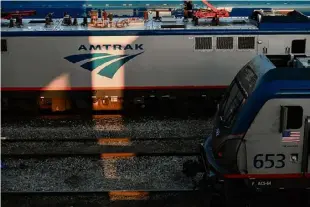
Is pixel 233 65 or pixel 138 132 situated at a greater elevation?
pixel 233 65

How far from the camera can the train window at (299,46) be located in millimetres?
15414

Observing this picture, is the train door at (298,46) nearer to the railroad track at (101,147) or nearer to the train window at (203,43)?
the train window at (203,43)

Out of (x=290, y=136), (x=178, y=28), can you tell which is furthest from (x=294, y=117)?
(x=178, y=28)

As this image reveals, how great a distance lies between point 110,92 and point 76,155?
117 inches

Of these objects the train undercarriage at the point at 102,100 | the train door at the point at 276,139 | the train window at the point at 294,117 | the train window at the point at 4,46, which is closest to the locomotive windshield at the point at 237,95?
the train door at the point at 276,139

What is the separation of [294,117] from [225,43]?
660cm

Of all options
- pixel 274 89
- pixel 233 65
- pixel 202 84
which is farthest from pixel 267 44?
pixel 274 89

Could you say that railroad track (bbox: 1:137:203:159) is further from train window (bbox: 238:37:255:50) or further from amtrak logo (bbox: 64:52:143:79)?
train window (bbox: 238:37:255:50)

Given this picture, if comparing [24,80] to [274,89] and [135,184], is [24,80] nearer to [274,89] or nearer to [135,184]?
[135,184]

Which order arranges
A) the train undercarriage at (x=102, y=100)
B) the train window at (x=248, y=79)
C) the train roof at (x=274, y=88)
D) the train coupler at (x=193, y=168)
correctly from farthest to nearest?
the train undercarriage at (x=102, y=100), the train coupler at (x=193, y=168), the train window at (x=248, y=79), the train roof at (x=274, y=88)

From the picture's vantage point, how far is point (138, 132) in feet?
48.9

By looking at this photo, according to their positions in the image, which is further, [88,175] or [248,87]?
[88,175]

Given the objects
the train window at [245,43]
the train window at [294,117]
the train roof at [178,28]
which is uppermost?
the train roof at [178,28]

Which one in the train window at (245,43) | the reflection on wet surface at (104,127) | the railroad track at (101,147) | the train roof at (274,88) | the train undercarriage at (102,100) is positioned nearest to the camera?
the train roof at (274,88)
